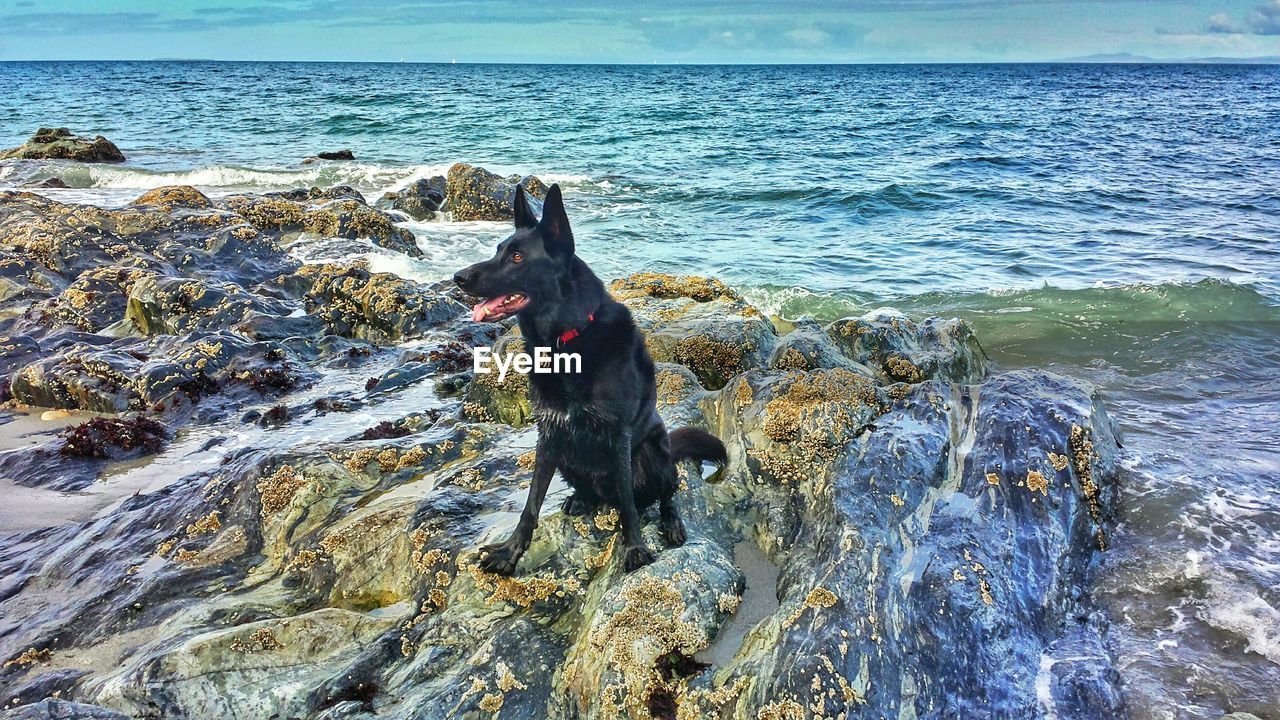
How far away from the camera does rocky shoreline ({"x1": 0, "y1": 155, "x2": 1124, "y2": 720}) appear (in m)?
3.60

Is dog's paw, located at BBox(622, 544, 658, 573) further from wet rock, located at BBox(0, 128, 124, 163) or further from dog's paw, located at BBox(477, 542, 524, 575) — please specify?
wet rock, located at BBox(0, 128, 124, 163)

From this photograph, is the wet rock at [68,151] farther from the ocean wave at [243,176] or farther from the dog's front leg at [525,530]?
the dog's front leg at [525,530]

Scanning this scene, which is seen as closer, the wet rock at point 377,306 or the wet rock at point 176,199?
the wet rock at point 377,306

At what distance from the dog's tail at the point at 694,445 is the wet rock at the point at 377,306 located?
6.95 m

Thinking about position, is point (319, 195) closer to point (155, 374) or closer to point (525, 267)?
point (155, 374)

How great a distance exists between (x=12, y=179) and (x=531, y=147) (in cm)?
2009

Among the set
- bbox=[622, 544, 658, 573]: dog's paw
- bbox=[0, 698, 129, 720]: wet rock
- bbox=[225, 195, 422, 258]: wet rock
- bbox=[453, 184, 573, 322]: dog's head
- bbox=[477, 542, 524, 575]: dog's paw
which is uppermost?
bbox=[453, 184, 573, 322]: dog's head

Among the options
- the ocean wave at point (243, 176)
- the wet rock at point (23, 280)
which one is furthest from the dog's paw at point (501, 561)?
the ocean wave at point (243, 176)

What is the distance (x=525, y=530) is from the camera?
4.12 meters

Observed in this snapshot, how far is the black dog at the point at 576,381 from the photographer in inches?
144

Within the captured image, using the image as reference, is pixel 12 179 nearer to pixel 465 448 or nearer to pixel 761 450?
pixel 465 448

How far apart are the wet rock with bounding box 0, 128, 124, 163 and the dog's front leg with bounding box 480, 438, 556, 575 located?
33988mm

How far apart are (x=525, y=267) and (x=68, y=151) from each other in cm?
3478

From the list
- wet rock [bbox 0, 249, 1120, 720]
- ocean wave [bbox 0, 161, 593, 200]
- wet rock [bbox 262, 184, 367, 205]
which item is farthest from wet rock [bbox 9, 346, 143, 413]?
ocean wave [bbox 0, 161, 593, 200]
